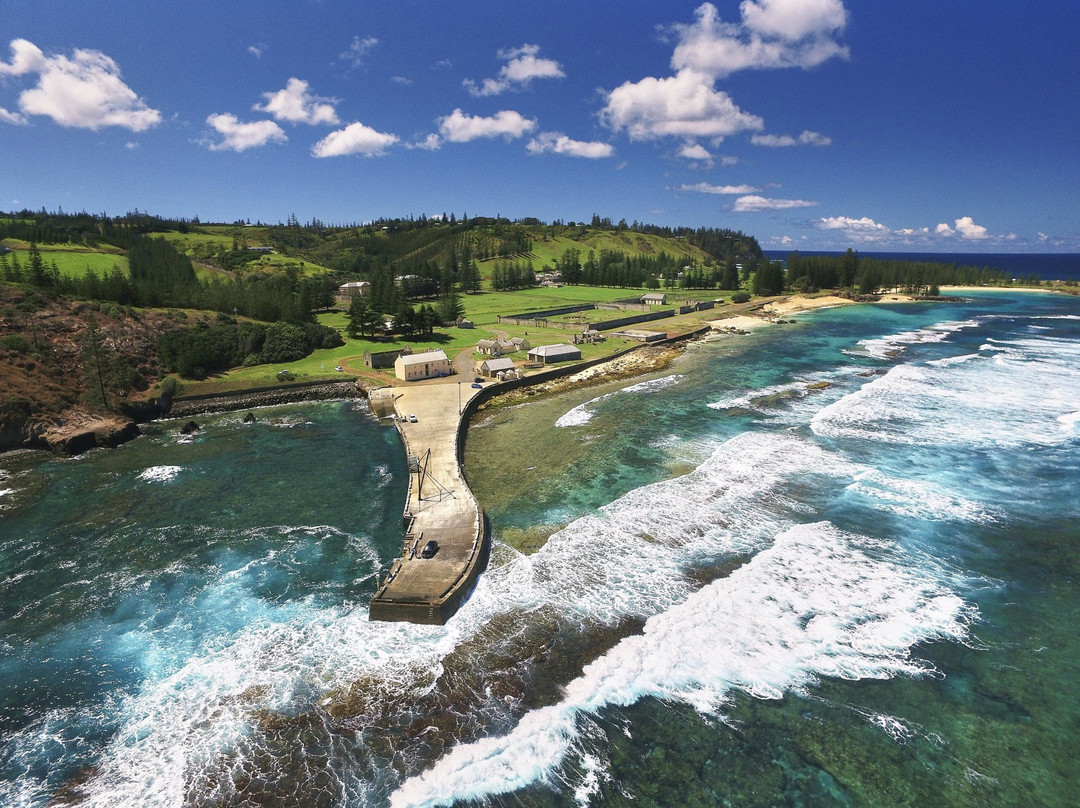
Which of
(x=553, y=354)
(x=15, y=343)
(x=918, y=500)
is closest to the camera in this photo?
(x=918, y=500)

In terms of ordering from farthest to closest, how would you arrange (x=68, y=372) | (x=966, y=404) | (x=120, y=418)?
(x=966, y=404) → (x=68, y=372) → (x=120, y=418)

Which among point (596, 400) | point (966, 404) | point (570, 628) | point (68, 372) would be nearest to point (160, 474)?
point (68, 372)

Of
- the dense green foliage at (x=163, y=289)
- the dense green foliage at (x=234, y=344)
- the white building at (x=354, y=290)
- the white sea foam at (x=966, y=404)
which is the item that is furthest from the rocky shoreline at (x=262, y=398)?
the white building at (x=354, y=290)

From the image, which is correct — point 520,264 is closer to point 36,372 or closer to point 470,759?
point 36,372

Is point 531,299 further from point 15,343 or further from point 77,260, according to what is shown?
point 15,343

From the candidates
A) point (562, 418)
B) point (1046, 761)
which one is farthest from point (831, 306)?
point (1046, 761)

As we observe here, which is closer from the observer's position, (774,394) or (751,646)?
(751,646)

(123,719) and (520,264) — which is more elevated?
(520,264)
